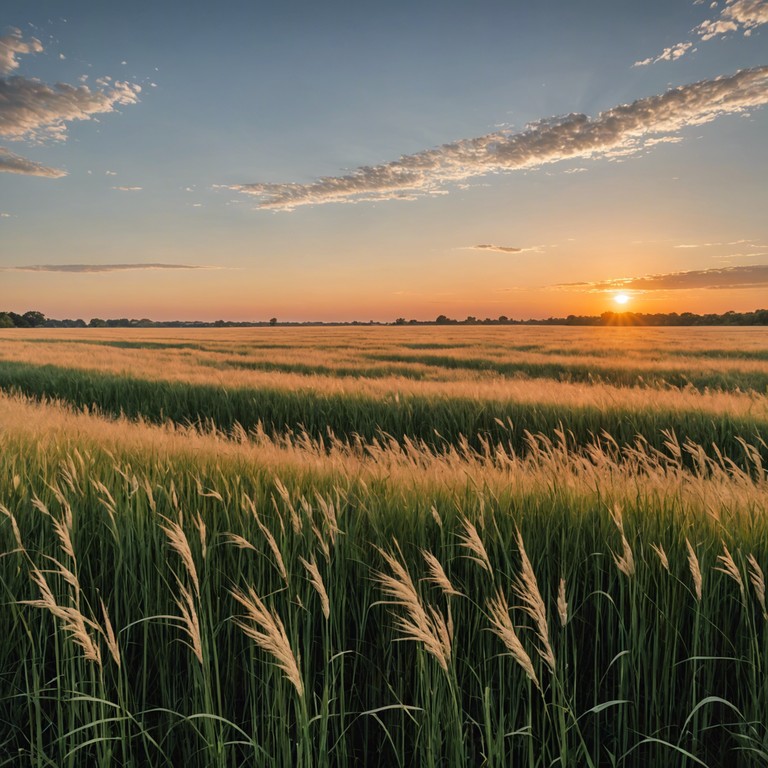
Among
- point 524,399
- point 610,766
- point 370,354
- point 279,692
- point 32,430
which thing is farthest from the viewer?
point 370,354

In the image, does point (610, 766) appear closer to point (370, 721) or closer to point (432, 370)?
point (370, 721)

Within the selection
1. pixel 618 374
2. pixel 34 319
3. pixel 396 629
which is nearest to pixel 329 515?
pixel 396 629

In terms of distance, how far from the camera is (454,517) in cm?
299

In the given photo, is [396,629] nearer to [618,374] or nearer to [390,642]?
[390,642]

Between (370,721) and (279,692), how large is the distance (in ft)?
2.25

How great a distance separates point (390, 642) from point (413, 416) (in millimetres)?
8400

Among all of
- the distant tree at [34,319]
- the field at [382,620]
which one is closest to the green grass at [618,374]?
the field at [382,620]

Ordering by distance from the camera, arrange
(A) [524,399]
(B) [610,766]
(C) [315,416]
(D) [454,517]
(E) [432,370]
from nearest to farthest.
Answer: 1. (B) [610,766]
2. (D) [454,517]
3. (A) [524,399]
4. (C) [315,416]
5. (E) [432,370]

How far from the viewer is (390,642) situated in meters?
2.29

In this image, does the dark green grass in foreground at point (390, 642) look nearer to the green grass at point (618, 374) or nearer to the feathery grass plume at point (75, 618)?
the feathery grass plume at point (75, 618)

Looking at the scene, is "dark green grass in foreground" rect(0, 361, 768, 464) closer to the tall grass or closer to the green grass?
the tall grass

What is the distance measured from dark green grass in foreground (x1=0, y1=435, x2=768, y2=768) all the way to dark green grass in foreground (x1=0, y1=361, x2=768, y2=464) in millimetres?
3548

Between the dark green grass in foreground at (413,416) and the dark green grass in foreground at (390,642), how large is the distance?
3.55 m

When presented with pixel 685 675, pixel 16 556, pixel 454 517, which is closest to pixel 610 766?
pixel 685 675
